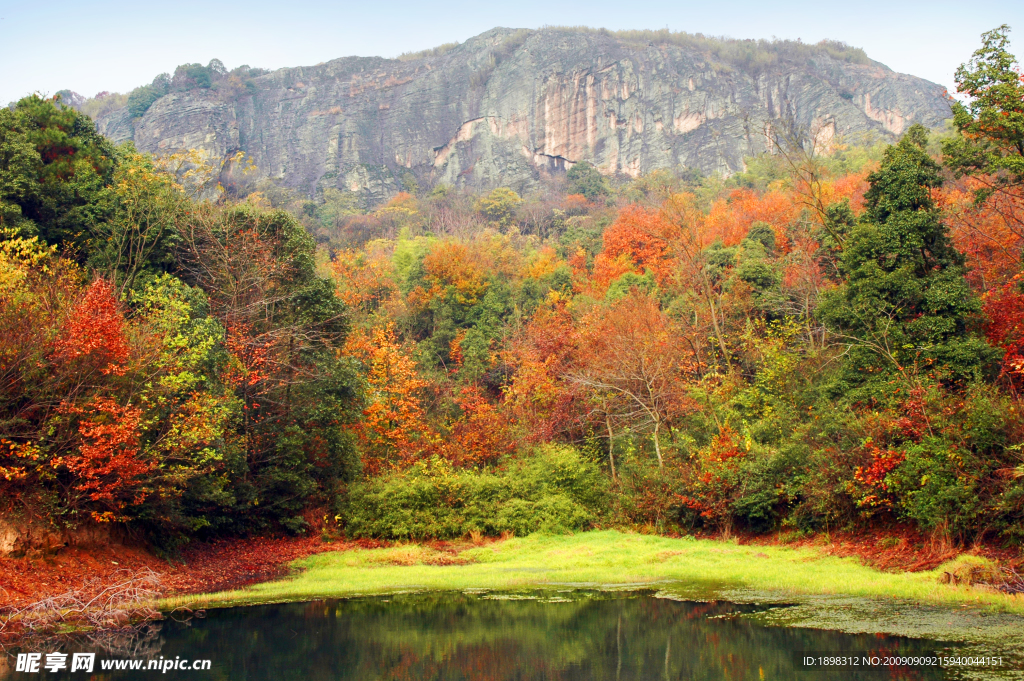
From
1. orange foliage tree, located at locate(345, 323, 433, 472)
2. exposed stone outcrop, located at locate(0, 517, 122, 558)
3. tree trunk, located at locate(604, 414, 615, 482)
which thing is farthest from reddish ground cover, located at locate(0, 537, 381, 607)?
tree trunk, located at locate(604, 414, 615, 482)

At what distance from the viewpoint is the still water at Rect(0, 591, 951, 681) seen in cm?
1059

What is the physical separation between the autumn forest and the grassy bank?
2381 millimetres

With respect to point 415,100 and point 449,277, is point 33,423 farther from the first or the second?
point 415,100

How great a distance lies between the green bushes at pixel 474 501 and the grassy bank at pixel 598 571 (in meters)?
1.47

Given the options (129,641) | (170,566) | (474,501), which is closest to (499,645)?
(129,641)

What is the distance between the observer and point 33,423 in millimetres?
17875

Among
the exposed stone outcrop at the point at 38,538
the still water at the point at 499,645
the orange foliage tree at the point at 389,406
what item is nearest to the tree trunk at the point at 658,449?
the orange foliage tree at the point at 389,406

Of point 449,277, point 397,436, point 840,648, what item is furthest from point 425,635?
point 449,277

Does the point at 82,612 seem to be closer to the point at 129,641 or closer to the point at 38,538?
the point at 129,641

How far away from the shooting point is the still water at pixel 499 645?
1059 cm

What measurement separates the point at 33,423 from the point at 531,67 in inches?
4524

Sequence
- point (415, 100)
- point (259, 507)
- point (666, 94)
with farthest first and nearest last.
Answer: point (415, 100) < point (666, 94) < point (259, 507)

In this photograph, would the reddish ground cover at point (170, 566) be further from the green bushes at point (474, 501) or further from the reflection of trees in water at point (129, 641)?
the reflection of trees in water at point (129, 641)

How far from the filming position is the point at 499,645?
Answer: 12.5 metres
